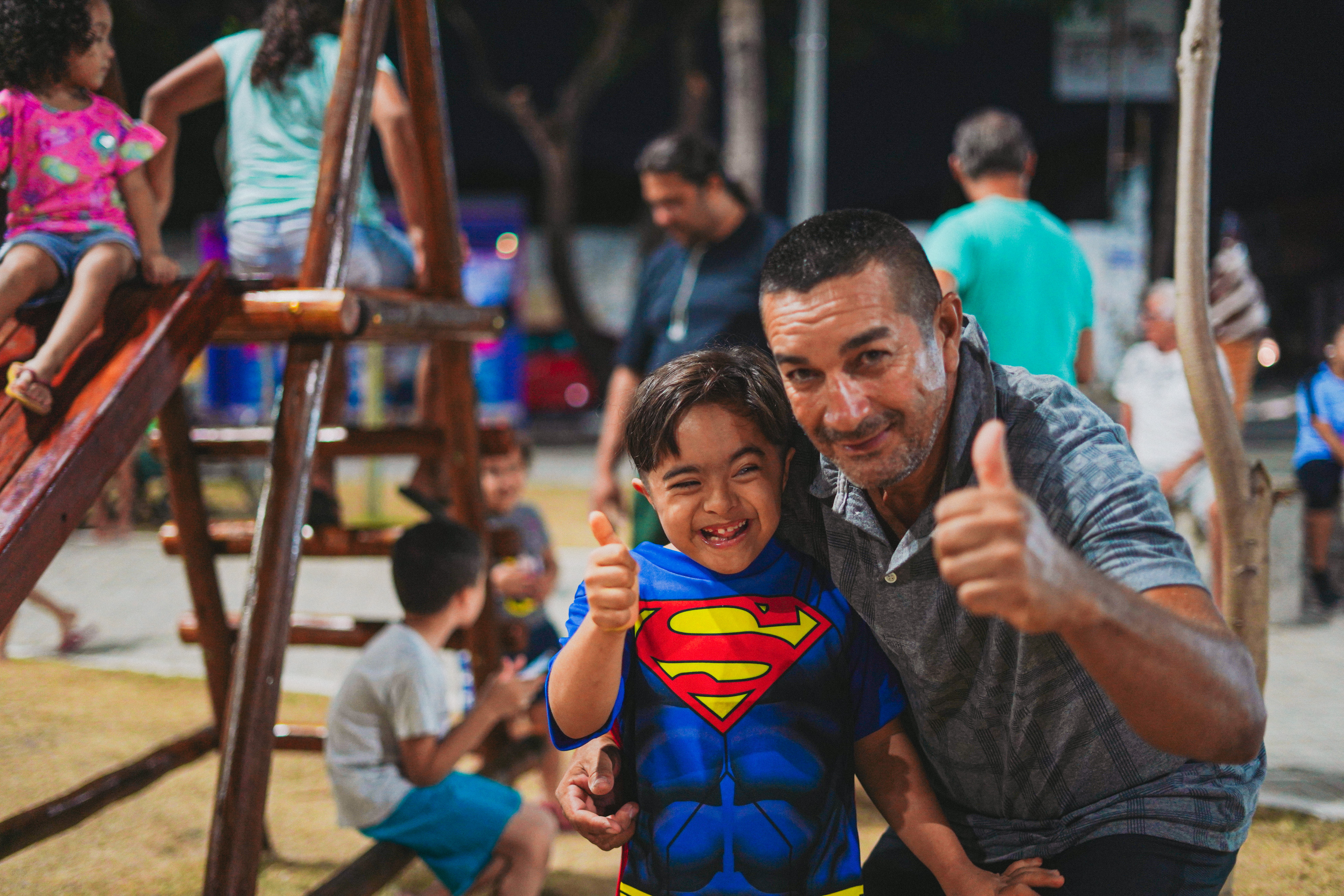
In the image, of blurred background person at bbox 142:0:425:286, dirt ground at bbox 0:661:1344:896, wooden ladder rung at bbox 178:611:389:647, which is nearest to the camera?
dirt ground at bbox 0:661:1344:896

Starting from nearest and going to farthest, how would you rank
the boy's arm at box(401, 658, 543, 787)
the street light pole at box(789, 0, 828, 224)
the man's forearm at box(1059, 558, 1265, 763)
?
the man's forearm at box(1059, 558, 1265, 763) < the boy's arm at box(401, 658, 543, 787) < the street light pole at box(789, 0, 828, 224)

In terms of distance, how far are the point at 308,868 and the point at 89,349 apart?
2003 millimetres

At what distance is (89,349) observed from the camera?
2.55 metres

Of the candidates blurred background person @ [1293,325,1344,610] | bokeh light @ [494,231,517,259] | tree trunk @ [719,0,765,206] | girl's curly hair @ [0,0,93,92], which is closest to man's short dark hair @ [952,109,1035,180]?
girl's curly hair @ [0,0,93,92]

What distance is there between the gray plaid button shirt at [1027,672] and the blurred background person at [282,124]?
2404 mm

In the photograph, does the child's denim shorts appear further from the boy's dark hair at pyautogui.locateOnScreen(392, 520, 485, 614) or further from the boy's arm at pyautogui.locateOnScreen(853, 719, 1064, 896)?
the boy's arm at pyautogui.locateOnScreen(853, 719, 1064, 896)

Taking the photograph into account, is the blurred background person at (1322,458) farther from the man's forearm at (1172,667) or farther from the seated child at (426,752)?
the man's forearm at (1172,667)

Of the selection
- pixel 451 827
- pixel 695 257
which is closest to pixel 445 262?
pixel 695 257

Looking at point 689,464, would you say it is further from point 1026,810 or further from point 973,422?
point 1026,810

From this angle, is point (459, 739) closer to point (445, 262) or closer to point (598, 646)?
point (598, 646)

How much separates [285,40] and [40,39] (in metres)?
0.98

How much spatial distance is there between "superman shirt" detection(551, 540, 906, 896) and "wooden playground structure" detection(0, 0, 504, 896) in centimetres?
104

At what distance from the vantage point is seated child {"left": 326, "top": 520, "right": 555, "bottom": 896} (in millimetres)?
2979

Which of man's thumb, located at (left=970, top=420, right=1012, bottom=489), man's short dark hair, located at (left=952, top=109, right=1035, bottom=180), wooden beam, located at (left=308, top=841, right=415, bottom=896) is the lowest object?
wooden beam, located at (left=308, top=841, right=415, bottom=896)
